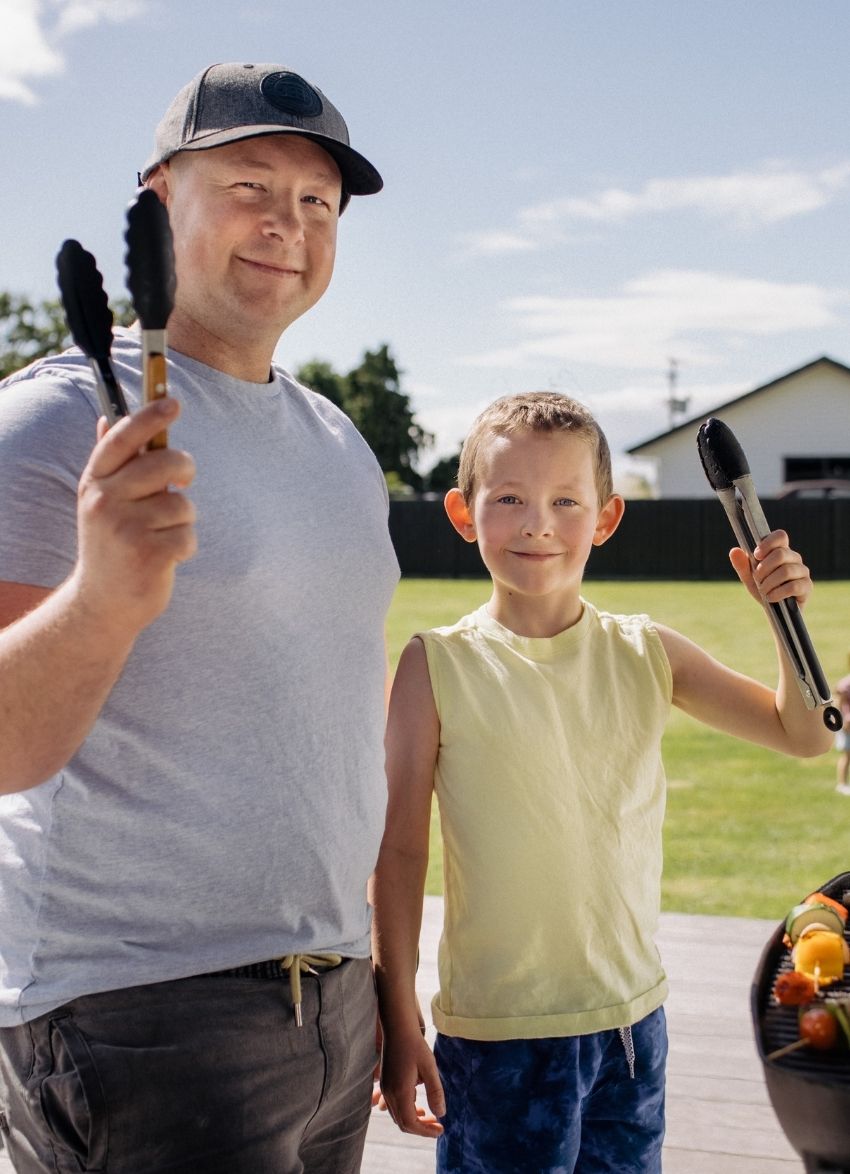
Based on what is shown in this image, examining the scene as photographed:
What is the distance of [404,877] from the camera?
69.7 inches

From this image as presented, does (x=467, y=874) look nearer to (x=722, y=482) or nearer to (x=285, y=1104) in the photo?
(x=285, y=1104)

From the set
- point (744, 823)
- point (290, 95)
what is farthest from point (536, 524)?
point (744, 823)

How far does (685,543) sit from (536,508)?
73.2ft

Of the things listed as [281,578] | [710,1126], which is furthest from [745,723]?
[710,1126]

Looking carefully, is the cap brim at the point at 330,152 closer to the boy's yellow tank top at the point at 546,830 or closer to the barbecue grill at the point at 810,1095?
the boy's yellow tank top at the point at 546,830

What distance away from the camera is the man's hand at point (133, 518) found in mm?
950

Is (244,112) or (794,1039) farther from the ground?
(244,112)

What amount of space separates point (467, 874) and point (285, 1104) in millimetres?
407

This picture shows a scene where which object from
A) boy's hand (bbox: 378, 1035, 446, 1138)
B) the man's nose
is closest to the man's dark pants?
boy's hand (bbox: 378, 1035, 446, 1138)

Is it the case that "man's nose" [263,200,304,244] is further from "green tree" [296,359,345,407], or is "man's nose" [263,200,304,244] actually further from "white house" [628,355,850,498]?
"green tree" [296,359,345,407]

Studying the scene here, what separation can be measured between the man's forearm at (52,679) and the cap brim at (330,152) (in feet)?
2.30

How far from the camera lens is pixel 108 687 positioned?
1147mm

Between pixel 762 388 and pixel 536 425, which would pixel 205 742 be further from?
pixel 762 388

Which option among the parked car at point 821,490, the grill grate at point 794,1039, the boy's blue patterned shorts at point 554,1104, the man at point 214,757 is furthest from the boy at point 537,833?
the parked car at point 821,490
